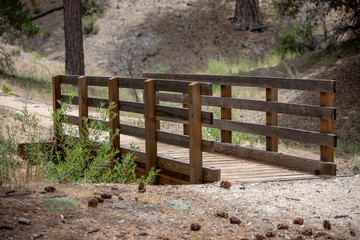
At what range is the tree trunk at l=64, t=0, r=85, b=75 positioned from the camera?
16.8 m

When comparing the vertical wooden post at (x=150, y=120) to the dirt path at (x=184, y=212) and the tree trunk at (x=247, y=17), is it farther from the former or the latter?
the tree trunk at (x=247, y=17)

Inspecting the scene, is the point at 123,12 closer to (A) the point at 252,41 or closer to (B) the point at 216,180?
(A) the point at 252,41

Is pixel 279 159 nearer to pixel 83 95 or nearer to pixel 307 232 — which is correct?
pixel 307 232

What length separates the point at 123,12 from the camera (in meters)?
29.0

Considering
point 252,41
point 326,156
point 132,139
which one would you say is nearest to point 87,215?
point 326,156

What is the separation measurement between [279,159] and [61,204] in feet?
12.0

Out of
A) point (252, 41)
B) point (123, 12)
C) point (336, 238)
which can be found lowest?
point (336, 238)

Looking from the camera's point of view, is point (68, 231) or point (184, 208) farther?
point (184, 208)

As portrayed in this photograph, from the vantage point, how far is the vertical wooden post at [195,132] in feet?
21.1

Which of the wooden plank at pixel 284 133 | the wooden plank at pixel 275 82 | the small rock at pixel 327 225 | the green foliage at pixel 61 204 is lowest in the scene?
the small rock at pixel 327 225

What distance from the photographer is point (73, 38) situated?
666 inches

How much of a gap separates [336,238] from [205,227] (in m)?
1.20

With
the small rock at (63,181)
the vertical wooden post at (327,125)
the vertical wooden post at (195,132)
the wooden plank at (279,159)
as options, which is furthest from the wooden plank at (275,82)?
the small rock at (63,181)

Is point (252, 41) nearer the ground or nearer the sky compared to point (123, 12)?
nearer the ground
